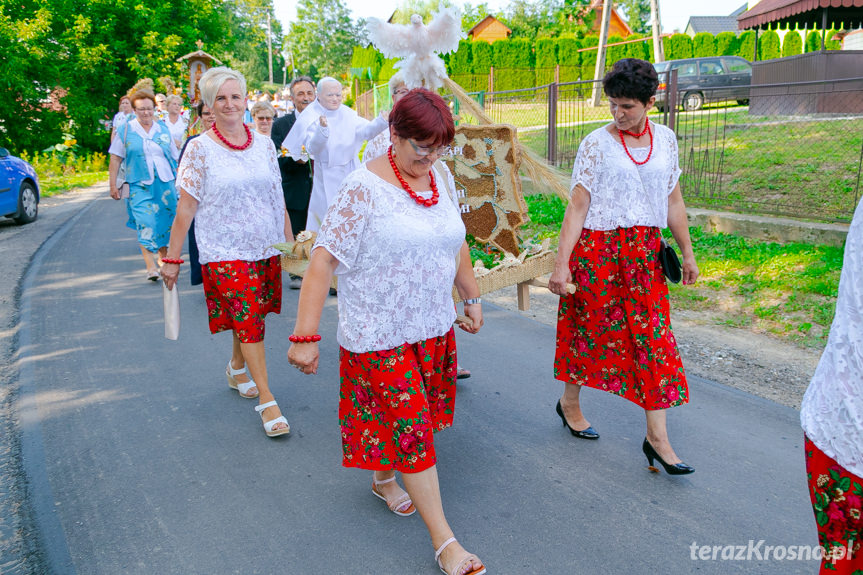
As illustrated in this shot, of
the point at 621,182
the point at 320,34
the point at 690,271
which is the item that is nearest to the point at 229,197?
the point at 621,182

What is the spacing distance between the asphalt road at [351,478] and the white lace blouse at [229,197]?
43.1 inches

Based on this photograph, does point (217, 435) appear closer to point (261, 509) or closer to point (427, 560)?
point (261, 509)

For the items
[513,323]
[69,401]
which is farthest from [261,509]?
[513,323]

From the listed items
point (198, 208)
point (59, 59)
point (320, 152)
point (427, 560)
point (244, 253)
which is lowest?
point (427, 560)

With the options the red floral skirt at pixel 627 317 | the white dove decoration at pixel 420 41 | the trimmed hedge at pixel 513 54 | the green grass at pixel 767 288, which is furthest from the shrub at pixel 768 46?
the red floral skirt at pixel 627 317

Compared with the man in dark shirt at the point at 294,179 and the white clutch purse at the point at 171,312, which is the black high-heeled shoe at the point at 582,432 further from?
the man in dark shirt at the point at 294,179

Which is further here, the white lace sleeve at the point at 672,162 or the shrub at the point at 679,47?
the shrub at the point at 679,47

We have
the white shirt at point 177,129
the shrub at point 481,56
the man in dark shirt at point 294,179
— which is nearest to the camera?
the man in dark shirt at point 294,179

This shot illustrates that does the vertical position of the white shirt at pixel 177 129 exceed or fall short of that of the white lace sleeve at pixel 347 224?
it exceeds it

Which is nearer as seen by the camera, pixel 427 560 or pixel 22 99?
pixel 427 560

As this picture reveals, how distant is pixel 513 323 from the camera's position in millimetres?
6137

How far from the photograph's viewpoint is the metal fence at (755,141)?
8.22 meters

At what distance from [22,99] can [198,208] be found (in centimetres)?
1823

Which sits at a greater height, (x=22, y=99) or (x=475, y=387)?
(x=22, y=99)
